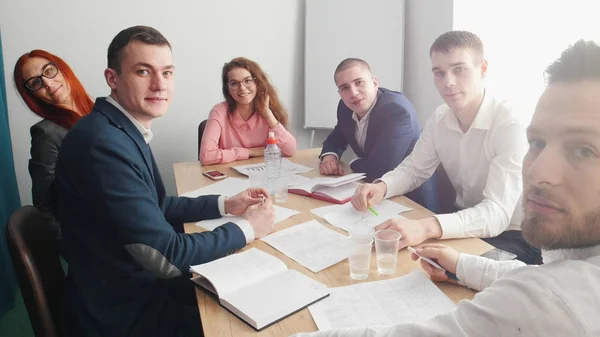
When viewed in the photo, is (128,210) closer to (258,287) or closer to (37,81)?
(258,287)

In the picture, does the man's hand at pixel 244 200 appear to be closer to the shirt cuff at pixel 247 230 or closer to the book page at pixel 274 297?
the shirt cuff at pixel 247 230

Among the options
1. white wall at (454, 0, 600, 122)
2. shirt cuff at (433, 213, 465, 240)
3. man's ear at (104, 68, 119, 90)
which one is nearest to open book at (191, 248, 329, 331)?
shirt cuff at (433, 213, 465, 240)

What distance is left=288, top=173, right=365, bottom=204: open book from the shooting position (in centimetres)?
175

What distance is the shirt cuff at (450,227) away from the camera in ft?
4.42

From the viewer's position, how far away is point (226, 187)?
1.99 meters

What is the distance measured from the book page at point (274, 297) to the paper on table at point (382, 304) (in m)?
0.04

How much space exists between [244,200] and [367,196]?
0.48m

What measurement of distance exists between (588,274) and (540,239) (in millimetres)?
99

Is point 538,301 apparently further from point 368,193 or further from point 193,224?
point 193,224

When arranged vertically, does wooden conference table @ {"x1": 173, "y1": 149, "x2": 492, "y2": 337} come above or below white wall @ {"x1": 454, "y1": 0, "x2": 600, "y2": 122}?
below

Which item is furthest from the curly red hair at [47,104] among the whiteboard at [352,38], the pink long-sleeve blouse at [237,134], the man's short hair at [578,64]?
the man's short hair at [578,64]

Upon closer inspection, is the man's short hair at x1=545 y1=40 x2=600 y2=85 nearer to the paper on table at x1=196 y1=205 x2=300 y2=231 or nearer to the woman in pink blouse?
the paper on table at x1=196 y1=205 x2=300 y2=231

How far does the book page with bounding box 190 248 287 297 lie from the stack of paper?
1.18ft

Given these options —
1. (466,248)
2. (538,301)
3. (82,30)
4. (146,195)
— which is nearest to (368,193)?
(466,248)
